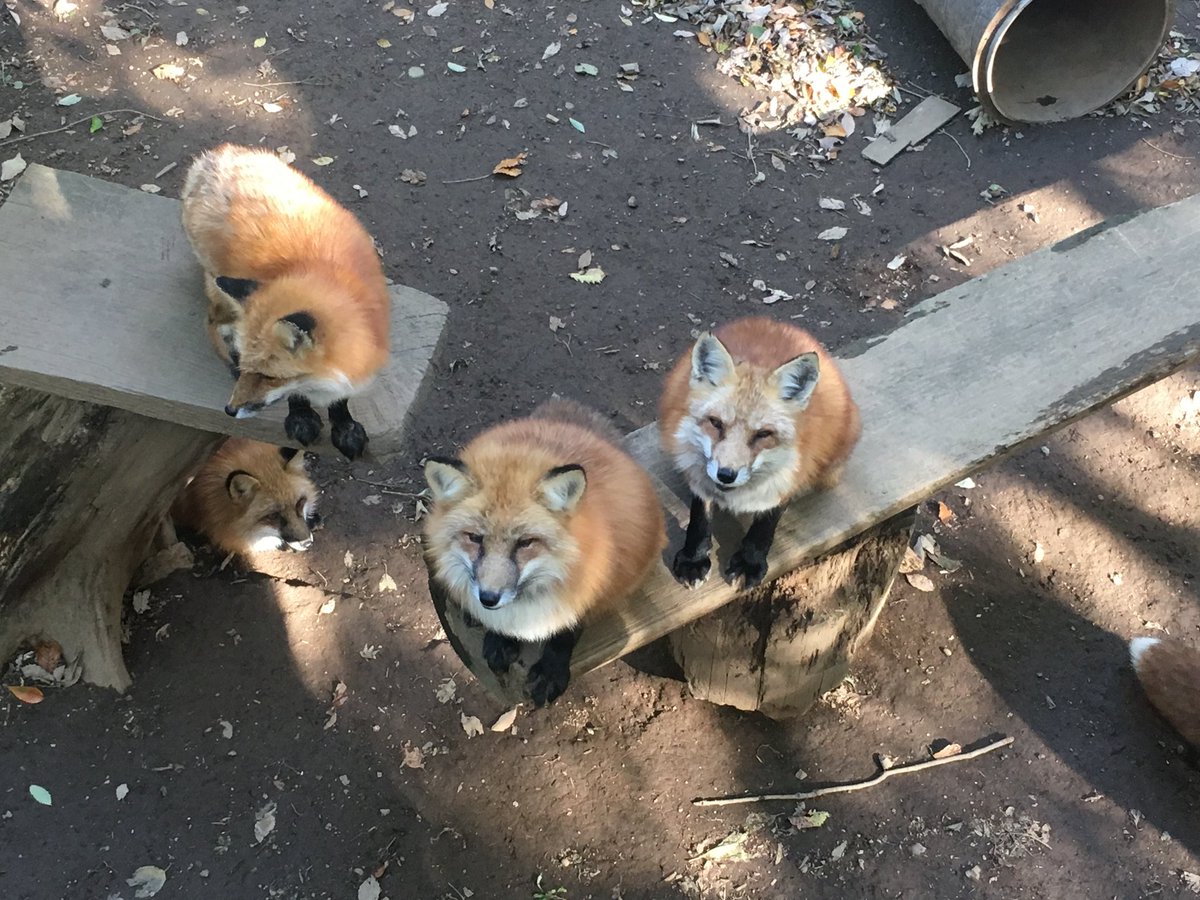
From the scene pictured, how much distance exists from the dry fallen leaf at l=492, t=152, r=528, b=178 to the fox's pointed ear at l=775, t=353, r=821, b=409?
4382mm

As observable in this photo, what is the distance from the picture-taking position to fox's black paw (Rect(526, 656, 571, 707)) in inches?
115

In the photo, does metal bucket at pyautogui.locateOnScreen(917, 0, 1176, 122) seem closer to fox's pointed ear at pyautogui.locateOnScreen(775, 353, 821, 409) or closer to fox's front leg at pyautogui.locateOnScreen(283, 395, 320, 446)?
fox's pointed ear at pyautogui.locateOnScreen(775, 353, 821, 409)

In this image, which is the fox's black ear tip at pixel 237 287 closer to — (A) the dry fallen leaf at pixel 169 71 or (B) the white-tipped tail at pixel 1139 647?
(B) the white-tipped tail at pixel 1139 647

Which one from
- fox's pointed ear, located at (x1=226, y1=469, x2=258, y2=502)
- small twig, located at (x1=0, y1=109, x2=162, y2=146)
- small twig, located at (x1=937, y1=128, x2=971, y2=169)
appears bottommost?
fox's pointed ear, located at (x1=226, y1=469, x2=258, y2=502)

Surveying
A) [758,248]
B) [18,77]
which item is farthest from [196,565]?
[18,77]

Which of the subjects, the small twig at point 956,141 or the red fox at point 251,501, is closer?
the red fox at point 251,501

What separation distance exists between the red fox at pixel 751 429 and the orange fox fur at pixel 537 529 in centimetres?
21

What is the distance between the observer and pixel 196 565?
15.8 ft

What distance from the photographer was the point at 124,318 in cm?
349

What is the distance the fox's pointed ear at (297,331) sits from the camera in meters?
2.81

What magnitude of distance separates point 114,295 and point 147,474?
0.96 metres

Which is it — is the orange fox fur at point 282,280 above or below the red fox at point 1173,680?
above

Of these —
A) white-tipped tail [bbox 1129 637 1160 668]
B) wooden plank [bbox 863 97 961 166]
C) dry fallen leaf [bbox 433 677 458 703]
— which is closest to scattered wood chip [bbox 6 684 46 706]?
dry fallen leaf [bbox 433 677 458 703]

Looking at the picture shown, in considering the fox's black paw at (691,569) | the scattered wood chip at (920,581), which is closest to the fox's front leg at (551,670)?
the fox's black paw at (691,569)
